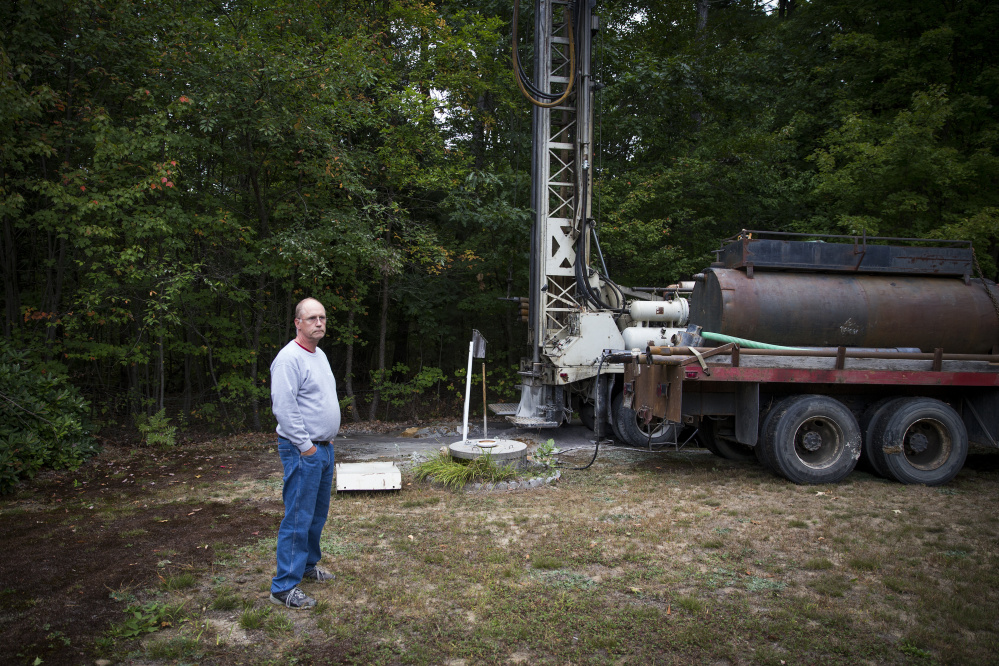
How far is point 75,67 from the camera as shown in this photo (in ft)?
32.1

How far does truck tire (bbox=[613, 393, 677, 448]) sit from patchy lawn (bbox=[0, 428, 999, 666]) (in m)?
2.61

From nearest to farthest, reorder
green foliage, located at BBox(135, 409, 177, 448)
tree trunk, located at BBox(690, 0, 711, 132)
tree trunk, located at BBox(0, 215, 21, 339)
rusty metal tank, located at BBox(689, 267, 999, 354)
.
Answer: rusty metal tank, located at BBox(689, 267, 999, 354) → green foliage, located at BBox(135, 409, 177, 448) → tree trunk, located at BBox(0, 215, 21, 339) → tree trunk, located at BBox(690, 0, 711, 132)

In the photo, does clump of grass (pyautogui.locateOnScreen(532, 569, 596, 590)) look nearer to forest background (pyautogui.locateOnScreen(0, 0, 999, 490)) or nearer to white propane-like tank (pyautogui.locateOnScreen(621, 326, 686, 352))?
white propane-like tank (pyautogui.locateOnScreen(621, 326, 686, 352))

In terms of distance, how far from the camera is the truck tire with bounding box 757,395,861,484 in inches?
281

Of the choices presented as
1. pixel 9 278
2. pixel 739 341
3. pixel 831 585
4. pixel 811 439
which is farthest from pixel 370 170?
pixel 831 585

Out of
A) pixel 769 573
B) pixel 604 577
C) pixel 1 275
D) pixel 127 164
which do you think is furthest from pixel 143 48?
pixel 769 573

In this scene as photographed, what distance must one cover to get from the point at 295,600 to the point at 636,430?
6978 millimetres

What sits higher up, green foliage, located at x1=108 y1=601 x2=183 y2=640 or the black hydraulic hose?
the black hydraulic hose

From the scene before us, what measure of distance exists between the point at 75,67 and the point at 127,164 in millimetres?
1854

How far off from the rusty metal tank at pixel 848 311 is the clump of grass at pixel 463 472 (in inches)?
125

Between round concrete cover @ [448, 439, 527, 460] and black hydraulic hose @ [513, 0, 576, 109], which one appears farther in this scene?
black hydraulic hose @ [513, 0, 576, 109]

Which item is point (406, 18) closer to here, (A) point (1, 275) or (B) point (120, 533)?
(A) point (1, 275)

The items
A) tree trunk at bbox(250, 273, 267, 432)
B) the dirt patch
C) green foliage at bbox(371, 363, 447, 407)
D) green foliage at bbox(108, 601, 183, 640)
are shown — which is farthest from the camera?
green foliage at bbox(371, 363, 447, 407)

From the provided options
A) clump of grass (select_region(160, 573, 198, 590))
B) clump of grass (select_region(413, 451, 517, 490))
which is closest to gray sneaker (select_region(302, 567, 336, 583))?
clump of grass (select_region(160, 573, 198, 590))
